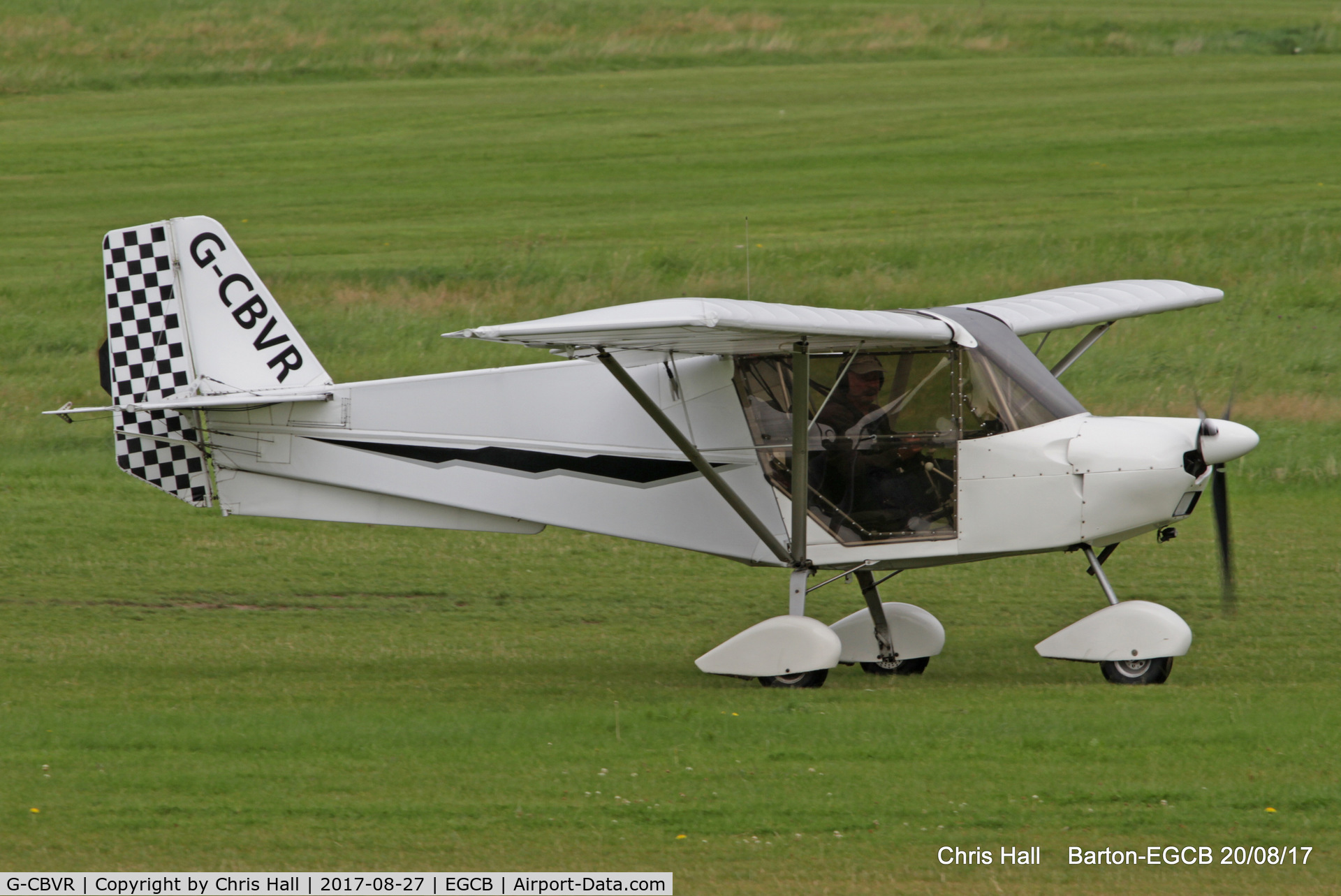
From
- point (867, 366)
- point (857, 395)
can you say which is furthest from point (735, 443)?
point (867, 366)

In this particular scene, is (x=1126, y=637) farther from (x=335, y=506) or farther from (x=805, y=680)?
(x=335, y=506)

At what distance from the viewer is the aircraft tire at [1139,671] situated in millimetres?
9969

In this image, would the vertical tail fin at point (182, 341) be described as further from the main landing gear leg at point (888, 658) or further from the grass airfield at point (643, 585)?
the main landing gear leg at point (888, 658)

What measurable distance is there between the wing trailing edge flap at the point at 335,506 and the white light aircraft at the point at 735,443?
0.02 m

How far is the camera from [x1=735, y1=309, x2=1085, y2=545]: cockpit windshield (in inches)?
400

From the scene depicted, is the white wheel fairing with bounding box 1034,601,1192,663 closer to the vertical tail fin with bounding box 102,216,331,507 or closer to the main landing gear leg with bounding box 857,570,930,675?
the main landing gear leg with bounding box 857,570,930,675

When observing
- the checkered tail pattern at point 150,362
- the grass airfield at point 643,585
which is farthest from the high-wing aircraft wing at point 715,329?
the checkered tail pattern at point 150,362

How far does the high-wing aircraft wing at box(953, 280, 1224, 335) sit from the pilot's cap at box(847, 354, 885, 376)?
103 centimetres

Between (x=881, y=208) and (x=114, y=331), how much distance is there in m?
21.3

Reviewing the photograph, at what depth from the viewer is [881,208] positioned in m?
30.5

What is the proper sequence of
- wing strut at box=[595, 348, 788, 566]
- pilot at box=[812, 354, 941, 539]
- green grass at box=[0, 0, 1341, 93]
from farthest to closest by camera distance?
green grass at box=[0, 0, 1341, 93]
pilot at box=[812, 354, 941, 539]
wing strut at box=[595, 348, 788, 566]

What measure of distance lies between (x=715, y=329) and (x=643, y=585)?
5.81 m

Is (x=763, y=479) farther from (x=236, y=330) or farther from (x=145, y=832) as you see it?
(x=145, y=832)

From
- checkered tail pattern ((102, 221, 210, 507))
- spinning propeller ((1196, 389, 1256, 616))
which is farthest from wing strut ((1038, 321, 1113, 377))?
checkered tail pattern ((102, 221, 210, 507))
